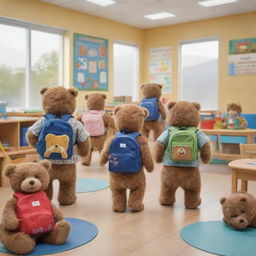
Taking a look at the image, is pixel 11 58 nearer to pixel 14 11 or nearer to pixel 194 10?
pixel 14 11

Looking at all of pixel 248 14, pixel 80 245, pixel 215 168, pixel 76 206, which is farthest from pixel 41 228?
pixel 248 14

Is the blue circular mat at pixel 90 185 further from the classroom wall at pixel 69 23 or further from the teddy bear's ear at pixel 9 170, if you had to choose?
the classroom wall at pixel 69 23

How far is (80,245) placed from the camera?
2.48 m

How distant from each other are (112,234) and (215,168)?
3.03 metres

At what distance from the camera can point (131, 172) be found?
317 cm

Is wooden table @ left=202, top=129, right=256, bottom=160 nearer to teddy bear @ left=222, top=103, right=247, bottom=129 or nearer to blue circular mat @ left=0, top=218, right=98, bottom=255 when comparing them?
teddy bear @ left=222, top=103, right=247, bottom=129

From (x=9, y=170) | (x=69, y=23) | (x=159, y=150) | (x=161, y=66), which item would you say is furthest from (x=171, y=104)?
(x=161, y=66)

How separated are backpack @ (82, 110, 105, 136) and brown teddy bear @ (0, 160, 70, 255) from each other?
2659 mm

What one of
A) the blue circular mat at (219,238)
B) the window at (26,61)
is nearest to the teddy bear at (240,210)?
the blue circular mat at (219,238)

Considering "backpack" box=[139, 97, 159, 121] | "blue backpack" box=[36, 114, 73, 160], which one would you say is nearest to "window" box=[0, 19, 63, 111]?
"backpack" box=[139, 97, 159, 121]

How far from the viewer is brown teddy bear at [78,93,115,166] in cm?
527

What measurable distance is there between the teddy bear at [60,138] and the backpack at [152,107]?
8.84ft

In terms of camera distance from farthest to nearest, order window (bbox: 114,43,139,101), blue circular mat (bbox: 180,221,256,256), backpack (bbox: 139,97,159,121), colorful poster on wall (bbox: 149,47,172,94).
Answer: colorful poster on wall (bbox: 149,47,172,94)
window (bbox: 114,43,139,101)
backpack (bbox: 139,97,159,121)
blue circular mat (bbox: 180,221,256,256)

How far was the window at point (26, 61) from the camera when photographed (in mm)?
6258
